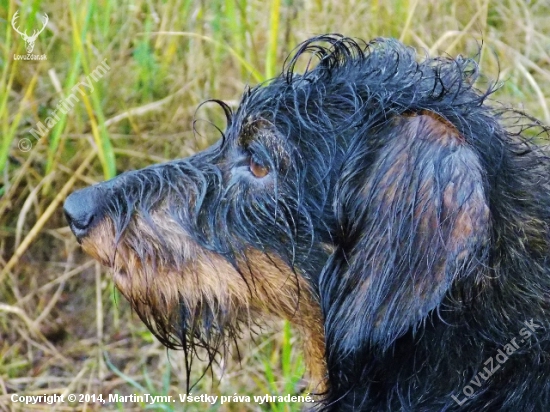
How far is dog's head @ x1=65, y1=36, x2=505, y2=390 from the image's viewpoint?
2260 mm

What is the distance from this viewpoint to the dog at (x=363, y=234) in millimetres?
2279

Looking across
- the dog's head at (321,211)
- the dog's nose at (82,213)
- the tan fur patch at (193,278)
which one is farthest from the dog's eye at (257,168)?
the dog's nose at (82,213)

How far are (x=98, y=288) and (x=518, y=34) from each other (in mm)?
3442

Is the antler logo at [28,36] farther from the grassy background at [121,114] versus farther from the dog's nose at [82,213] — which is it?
the dog's nose at [82,213]

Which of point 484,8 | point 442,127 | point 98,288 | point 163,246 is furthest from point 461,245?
point 484,8

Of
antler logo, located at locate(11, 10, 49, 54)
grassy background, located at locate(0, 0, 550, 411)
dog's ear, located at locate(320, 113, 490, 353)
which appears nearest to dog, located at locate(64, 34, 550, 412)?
dog's ear, located at locate(320, 113, 490, 353)

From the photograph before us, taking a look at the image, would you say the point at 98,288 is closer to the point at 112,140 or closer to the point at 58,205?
the point at 58,205

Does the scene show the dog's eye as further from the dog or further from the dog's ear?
the dog's ear

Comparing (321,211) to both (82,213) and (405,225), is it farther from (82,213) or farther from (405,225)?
(82,213)

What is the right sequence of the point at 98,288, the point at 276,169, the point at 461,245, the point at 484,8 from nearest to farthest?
the point at 461,245
the point at 276,169
the point at 98,288
the point at 484,8

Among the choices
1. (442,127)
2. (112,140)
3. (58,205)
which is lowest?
(58,205)

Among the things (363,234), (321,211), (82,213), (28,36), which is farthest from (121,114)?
(363,234)

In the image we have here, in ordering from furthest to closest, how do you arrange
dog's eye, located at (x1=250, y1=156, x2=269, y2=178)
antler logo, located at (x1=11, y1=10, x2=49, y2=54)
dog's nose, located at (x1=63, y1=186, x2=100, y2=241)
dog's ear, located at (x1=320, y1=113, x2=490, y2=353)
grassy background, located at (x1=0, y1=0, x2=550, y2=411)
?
antler logo, located at (x1=11, y1=10, x2=49, y2=54) < grassy background, located at (x1=0, y1=0, x2=550, y2=411) < dog's nose, located at (x1=63, y1=186, x2=100, y2=241) < dog's eye, located at (x1=250, y1=156, x2=269, y2=178) < dog's ear, located at (x1=320, y1=113, x2=490, y2=353)

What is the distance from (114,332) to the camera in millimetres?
4695
